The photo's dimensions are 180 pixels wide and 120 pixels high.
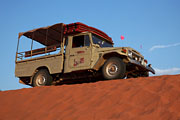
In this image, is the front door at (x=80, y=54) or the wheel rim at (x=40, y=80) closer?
the front door at (x=80, y=54)

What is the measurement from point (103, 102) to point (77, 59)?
11.7 feet

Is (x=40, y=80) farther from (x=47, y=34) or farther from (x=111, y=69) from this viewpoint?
(x=111, y=69)

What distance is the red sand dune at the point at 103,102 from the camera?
5.18 meters

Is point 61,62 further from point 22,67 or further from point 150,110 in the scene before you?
point 150,110

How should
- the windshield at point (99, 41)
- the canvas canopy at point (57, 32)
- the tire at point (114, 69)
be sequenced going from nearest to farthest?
the tire at point (114, 69)
the windshield at point (99, 41)
the canvas canopy at point (57, 32)

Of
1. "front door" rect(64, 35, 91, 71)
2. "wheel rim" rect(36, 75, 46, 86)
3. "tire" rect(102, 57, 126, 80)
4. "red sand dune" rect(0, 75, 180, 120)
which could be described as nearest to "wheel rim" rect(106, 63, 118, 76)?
"tire" rect(102, 57, 126, 80)

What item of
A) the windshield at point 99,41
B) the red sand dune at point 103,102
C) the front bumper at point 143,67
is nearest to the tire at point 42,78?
the red sand dune at point 103,102

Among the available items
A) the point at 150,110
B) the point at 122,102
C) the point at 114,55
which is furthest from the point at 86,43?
the point at 150,110

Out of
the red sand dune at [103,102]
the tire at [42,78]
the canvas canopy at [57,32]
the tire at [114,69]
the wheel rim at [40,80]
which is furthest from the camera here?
the wheel rim at [40,80]

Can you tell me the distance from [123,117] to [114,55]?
157 inches

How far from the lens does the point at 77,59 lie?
9.32 meters

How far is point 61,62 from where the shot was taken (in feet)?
31.6

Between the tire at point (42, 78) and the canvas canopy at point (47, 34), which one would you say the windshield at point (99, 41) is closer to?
the canvas canopy at point (47, 34)

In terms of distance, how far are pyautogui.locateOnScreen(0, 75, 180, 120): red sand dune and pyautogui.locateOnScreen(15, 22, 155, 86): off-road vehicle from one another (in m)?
1.33
